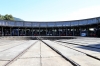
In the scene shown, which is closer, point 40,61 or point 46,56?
point 40,61

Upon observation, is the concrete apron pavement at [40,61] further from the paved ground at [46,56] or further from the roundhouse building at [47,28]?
the roundhouse building at [47,28]

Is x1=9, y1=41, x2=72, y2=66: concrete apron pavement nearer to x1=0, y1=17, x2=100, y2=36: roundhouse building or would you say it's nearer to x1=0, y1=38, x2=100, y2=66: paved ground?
x1=0, y1=38, x2=100, y2=66: paved ground

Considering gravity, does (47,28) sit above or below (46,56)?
above

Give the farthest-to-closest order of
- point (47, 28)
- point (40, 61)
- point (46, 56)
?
1. point (47, 28)
2. point (46, 56)
3. point (40, 61)

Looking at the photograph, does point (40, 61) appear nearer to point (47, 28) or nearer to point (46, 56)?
point (46, 56)

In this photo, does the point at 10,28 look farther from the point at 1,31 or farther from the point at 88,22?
the point at 88,22

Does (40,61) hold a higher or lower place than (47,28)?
lower

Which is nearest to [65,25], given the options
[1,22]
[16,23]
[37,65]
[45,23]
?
[45,23]

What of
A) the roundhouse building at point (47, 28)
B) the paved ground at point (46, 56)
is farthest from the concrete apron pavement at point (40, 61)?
the roundhouse building at point (47, 28)

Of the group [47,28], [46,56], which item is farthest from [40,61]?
[47,28]

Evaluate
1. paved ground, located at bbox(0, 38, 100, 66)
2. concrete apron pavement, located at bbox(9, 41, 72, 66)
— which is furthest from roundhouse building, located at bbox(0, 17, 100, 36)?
concrete apron pavement, located at bbox(9, 41, 72, 66)

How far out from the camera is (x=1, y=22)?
5553cm

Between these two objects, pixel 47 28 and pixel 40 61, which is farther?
pixel 47 28

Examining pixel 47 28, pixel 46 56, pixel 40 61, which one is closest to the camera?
pixel 40 61
